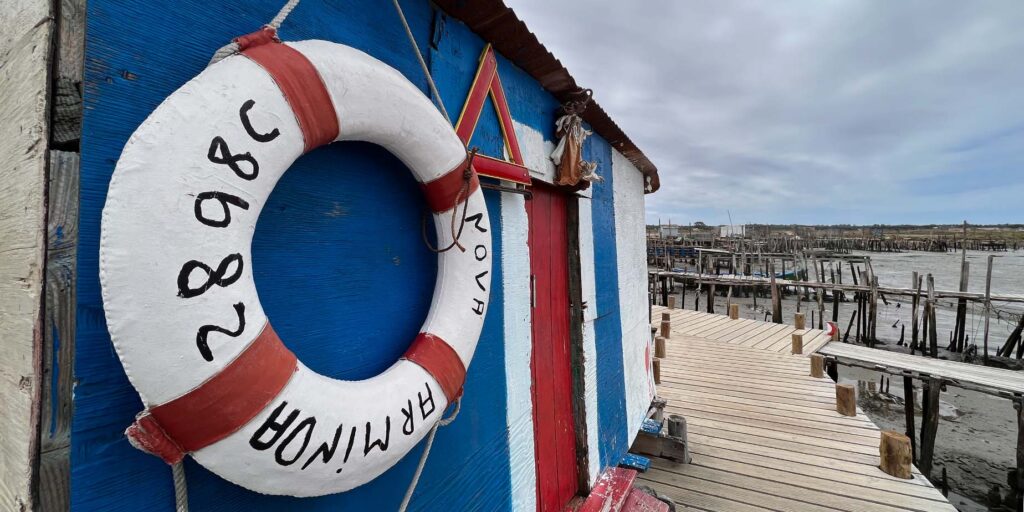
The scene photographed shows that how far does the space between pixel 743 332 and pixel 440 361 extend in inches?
379

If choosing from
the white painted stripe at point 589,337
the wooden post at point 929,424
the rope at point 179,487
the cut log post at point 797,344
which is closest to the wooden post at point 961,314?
the wooden post at point 929,424

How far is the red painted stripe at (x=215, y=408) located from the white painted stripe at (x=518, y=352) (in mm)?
1370

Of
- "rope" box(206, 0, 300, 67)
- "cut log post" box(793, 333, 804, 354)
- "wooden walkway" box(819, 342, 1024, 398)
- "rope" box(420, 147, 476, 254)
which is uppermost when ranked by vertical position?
"rope" box(206, 0, 300, 67)

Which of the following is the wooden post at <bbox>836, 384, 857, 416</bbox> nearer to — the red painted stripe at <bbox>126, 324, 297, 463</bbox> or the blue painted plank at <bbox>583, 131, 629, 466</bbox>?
the blue painted plank at <bbox>583, 131, 629, 466</bbox>

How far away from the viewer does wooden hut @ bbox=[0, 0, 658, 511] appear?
0.83m

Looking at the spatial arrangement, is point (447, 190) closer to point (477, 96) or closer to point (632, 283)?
point (477, 96)

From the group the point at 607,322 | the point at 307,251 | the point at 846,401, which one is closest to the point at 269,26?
the point at 307,251

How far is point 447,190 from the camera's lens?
1532mm

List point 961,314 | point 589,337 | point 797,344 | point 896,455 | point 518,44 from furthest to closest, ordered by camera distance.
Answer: point 961,314 → point 797,344 → point 896,455 → point 589,337 → point 518,44

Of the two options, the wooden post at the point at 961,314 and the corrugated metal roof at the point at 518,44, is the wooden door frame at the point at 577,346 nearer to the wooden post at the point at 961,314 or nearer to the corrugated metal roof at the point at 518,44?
the corrugated metal roof at the point at 518,44

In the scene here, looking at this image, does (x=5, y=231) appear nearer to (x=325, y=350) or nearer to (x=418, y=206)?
(x=325, y=350)

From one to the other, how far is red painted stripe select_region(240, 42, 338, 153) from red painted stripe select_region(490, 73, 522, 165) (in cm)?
120

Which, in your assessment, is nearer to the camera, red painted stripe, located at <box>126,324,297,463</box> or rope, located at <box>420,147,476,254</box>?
red painted stripe, located at <box>126,324,297,463</box>

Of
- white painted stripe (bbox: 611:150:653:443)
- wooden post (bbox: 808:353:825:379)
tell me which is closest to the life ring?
white painted stripe (bbox: 611:150:653:443)
